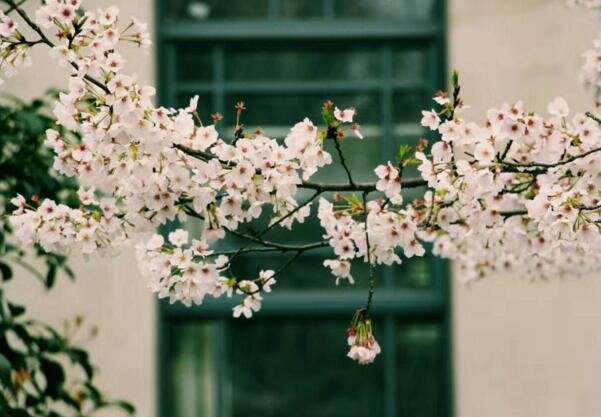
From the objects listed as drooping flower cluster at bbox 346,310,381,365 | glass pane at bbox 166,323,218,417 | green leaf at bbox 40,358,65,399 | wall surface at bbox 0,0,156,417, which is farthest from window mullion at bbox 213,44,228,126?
drooping flower cluster at bbox 346,310,381,365

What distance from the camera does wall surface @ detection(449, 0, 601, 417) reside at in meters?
6.15

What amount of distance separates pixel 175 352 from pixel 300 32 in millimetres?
2026

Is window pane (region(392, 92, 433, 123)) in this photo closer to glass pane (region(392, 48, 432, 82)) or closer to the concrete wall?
glass pane (region(392, 48, 432, 82))

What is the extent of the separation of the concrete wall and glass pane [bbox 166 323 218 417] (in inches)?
9.2

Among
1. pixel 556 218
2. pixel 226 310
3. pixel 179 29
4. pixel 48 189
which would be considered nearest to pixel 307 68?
pixel 179 29

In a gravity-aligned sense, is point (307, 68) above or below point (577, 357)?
above

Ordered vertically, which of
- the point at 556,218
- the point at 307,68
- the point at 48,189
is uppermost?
the point at 307,68

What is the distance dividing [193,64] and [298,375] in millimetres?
1940

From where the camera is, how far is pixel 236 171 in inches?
114

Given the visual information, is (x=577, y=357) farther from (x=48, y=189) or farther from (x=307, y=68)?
(x=48, y=189)

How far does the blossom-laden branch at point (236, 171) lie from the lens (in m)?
2.86

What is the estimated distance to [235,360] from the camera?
6.36m

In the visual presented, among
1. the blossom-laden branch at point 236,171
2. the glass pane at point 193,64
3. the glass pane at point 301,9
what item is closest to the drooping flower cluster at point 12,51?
the blossom-laden branch at point 236,171

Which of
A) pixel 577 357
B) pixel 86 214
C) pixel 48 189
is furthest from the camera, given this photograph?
pixel 577 357
